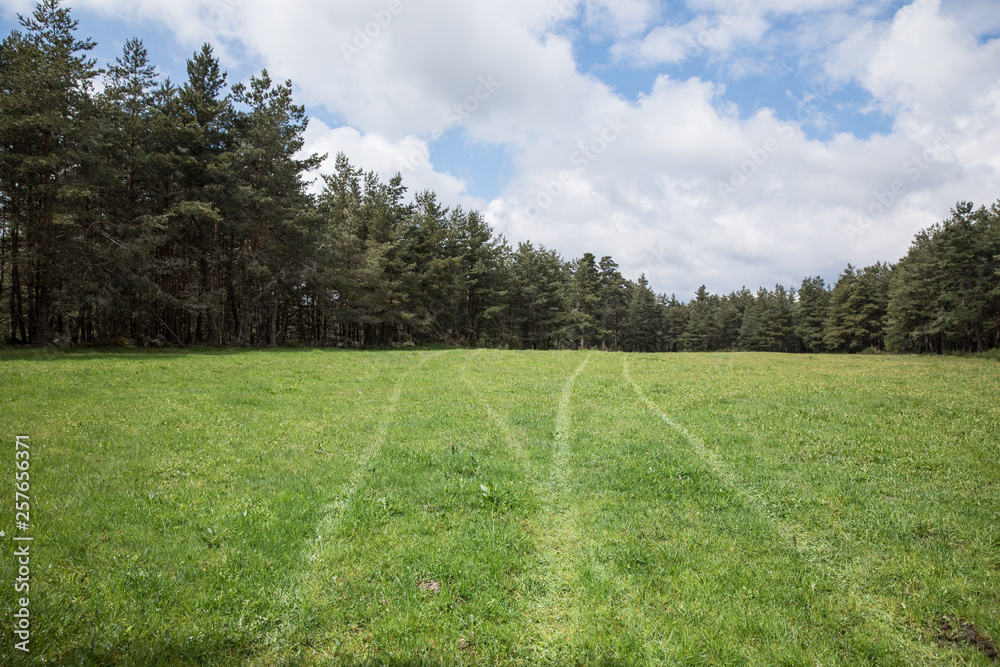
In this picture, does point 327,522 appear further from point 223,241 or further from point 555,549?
point 223,241

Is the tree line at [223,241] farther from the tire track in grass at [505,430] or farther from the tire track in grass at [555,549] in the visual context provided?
the tire track in grass at [555,549]

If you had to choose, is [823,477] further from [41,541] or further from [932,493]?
[41,541]

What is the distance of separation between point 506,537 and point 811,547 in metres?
3.94

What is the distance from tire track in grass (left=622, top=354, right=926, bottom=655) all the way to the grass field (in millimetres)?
31

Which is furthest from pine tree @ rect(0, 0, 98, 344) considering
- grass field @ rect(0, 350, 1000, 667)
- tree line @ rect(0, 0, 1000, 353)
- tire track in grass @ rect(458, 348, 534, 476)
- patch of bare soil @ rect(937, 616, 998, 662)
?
patch of bare soil @ rect(937, 616, 998, 662)

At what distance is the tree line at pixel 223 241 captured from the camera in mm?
27578

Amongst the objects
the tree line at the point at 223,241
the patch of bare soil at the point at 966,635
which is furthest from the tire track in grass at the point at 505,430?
the tree line at the point at 223,241

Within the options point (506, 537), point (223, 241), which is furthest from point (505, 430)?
point (223, 241)

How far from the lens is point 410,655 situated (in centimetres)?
386

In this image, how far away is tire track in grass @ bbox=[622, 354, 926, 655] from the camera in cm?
412

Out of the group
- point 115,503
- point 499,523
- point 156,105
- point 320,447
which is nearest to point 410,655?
point 499,523

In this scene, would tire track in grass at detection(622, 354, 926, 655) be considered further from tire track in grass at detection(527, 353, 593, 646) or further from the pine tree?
the pine tree

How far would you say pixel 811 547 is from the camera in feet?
18.2

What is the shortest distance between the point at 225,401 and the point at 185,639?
11471 millimetres
